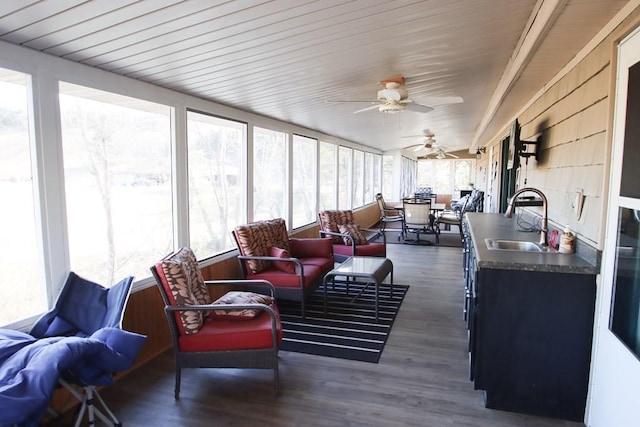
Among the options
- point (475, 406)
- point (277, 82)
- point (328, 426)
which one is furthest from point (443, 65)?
point (328, 426)

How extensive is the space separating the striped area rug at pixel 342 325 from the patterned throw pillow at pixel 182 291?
3.13 ft

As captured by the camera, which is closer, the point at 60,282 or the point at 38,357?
the point at 38,357

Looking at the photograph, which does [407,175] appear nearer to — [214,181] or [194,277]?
[214,181]

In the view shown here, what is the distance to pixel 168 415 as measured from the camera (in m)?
2.42

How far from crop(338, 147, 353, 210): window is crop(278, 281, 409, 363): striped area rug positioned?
3.95 meters

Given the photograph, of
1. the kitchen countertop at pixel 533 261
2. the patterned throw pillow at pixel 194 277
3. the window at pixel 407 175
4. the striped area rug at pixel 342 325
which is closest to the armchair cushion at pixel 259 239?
the striped area rug at pixel 342 325

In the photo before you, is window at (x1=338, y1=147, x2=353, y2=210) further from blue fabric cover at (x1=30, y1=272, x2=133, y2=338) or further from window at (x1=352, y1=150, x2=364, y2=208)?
blue fabric cover at (x1=30, y1=272, x2=133, y2=338)

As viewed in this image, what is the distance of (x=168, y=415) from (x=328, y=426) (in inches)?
38.2

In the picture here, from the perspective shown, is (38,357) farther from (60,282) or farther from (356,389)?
(356,389)

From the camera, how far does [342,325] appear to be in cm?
378

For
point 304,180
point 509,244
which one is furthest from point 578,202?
point 304,180

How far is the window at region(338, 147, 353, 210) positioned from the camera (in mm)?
8523

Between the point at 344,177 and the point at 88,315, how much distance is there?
6.87 m

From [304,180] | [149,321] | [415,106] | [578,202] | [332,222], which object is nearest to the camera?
[578,202]
